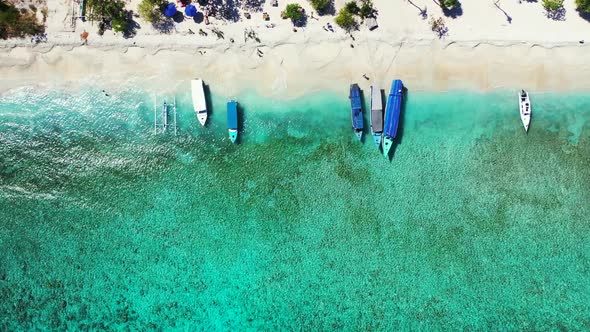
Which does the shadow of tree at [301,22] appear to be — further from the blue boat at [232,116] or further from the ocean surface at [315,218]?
the blue boat at [232,116]

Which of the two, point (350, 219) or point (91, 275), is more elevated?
point (350, 219)

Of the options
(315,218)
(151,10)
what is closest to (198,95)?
(151,10)

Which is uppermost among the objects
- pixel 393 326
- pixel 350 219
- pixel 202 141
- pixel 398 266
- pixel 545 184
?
pixel 202 141

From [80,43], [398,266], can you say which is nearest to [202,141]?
[80,43]

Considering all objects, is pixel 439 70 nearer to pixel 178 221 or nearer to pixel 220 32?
pixel 220 32

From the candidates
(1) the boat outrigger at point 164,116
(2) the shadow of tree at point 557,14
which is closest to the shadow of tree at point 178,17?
(1) the boat outrigger at point 164,116
